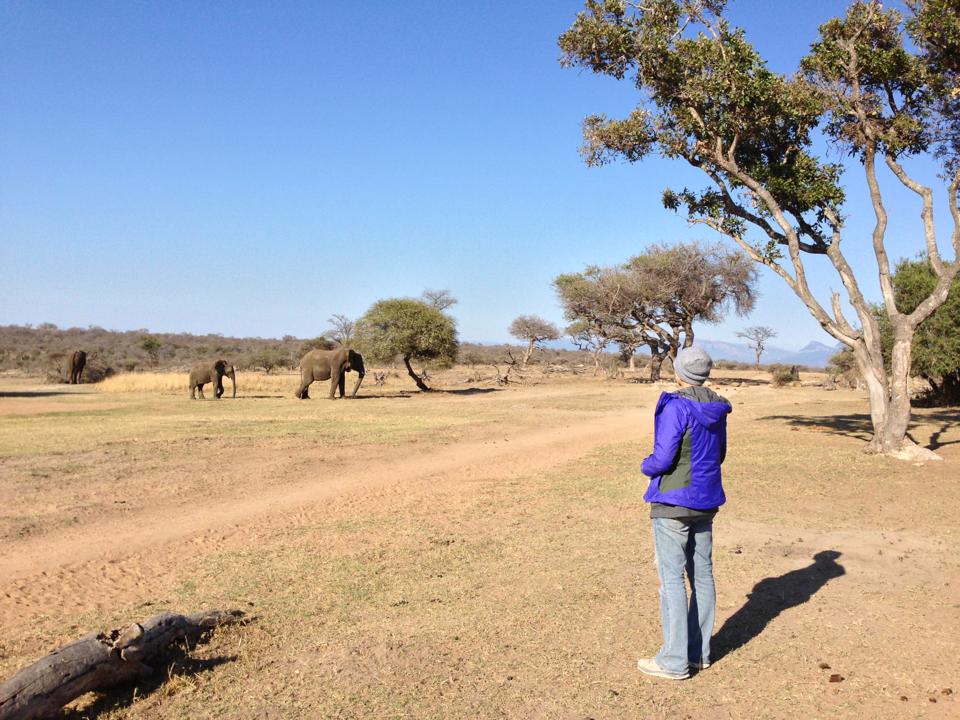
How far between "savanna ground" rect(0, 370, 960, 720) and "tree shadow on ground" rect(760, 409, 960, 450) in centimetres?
122

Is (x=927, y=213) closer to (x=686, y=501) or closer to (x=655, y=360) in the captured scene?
(x=686, y=501)

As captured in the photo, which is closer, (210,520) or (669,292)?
(210,520)

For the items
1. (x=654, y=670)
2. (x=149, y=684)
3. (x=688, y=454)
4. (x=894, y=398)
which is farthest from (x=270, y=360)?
(x=688, y=454)

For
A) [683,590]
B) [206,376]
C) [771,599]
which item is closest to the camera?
[683,590]

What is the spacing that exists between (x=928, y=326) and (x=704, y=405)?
2215 cm

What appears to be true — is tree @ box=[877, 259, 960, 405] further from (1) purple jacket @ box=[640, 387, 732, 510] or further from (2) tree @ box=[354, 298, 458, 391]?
(1) purple jacket @ box=[640, 387, 732, 510]

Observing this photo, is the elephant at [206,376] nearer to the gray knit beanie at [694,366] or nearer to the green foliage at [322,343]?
the green foliage at [322,343]

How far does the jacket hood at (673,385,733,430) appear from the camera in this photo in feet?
13.9

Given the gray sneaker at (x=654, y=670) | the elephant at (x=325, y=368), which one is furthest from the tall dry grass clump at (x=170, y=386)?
the gray sneaker at (x=654, y=670)

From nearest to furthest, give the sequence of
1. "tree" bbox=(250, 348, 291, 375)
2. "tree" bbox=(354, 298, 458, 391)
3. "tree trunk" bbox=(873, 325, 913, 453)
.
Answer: "tree trunk" bbox=(873, 325, 913, 453), "tree" bbox=(354, 298, 458, 391), "tree" bbox=(250, 348, 291, 375)

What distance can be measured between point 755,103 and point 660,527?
39.1 ft

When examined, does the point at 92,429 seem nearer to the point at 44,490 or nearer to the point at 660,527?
the point at 44,490

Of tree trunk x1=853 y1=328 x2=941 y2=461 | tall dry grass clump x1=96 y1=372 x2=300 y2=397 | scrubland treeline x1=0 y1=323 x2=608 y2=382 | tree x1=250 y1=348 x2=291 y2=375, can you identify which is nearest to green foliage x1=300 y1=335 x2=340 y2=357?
scrubland treeline x1=0 y1=323 x2=608 y2=382

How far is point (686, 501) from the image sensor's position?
423cm
